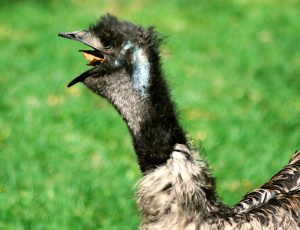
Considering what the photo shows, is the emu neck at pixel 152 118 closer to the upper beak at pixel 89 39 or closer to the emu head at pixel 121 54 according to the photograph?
the emu head at pixel 121 54

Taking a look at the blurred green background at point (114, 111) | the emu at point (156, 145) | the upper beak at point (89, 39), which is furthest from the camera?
the blurred green background at point (114, 111)

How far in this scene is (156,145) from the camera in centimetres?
287

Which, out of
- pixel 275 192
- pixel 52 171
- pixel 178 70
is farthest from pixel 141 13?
pixel 275 192

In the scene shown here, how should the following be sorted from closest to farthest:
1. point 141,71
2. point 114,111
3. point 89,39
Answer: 1. point 141,71
2. point 89,39
3. point 114,111

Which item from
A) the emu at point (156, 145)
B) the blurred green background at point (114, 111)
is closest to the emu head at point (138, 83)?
the emu at point (156, 145)

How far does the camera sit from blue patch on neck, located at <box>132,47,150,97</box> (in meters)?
2.97

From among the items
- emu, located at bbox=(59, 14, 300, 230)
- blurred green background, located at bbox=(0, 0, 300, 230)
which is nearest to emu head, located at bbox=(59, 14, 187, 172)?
emu, located at bbox=(59, 14, 300, 230)

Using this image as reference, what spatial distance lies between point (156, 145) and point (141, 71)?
17.2 inches

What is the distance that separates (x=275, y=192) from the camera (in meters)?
3.46

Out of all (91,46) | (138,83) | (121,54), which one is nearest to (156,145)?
(138,83)

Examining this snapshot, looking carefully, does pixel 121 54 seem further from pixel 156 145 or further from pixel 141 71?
pixel 156 145

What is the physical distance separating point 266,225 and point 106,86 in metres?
1.24

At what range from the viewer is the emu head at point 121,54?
9.81 ft

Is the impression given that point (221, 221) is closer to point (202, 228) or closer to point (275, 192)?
point (202, 228)
